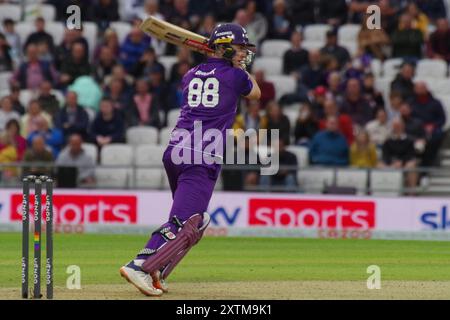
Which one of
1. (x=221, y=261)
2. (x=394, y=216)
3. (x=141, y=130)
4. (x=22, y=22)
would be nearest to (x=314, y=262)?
(x=221, y=261)

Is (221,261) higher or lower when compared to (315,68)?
lower

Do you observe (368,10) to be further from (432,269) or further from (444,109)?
(432,269)

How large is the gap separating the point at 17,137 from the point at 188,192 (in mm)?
10133

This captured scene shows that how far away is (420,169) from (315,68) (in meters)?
3.83

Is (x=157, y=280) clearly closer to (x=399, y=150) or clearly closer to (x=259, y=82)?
(x=399, y=150)

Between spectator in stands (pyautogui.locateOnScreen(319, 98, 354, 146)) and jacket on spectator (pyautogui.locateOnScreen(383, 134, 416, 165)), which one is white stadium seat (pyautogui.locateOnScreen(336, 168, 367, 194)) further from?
spectator in stands (pyautogui.locateOnScreen(319, 98, 354, 146))

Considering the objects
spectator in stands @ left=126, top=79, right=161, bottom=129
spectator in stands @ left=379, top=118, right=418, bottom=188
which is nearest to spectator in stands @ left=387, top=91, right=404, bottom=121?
spectator in stands @ left=379, top=118, right=418, bottom=188

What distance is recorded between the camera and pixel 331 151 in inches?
781

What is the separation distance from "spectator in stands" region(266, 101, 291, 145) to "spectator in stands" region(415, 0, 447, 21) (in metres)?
4.66

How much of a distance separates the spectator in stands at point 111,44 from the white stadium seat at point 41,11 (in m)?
1.62

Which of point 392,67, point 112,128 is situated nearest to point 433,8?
point 392,67

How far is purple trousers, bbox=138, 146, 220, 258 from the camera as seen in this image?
10.6m

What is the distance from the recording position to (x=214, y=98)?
10.9m

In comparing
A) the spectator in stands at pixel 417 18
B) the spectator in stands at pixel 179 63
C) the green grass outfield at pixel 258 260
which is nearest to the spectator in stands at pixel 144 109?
the spectator in stands at pixel 179 63
